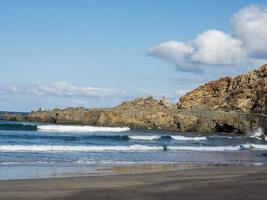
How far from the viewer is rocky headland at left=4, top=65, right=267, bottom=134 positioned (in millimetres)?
72812

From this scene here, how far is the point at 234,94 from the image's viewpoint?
3285 inches

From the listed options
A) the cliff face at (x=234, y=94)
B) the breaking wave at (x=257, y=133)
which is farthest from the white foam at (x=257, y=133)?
the cliff face at (x=234, y=94)

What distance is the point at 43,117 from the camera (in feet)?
291

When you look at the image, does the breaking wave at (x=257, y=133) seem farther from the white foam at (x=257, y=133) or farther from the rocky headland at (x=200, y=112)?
the rocky headland at (x=200, y=112)

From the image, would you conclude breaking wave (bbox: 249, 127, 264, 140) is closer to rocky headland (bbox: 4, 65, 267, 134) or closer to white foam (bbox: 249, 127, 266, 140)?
white foam (bbox: 249, 127, 266, 140)

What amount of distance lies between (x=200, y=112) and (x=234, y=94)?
1090 centimetres

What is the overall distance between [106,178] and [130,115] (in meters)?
61.0

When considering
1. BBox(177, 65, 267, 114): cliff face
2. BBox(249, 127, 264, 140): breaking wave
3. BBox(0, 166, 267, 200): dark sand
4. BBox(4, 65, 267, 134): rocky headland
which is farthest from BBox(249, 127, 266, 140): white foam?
BBox(0, 166, 267, 200): dark sand

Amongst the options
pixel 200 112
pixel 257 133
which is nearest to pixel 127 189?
pixel 257 133

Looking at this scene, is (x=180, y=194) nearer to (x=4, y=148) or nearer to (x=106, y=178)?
(x=106, y=178)

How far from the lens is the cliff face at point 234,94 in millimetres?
78125

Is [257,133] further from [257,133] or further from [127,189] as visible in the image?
[127,189]

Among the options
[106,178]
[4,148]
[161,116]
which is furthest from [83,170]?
[161,116]

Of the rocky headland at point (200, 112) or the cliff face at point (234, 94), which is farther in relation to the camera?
the cliff face at point (234, 94)
